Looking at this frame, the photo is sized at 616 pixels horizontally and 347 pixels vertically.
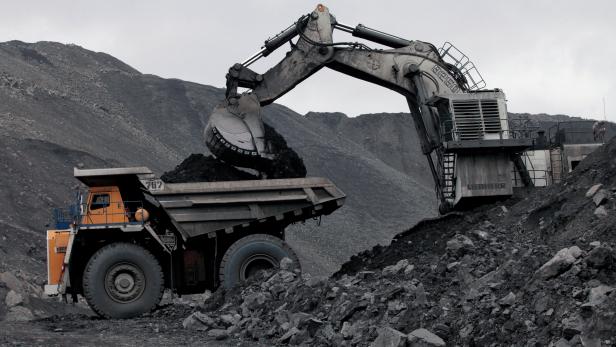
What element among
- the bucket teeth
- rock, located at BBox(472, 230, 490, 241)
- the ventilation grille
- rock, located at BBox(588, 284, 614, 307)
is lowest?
rock, located at BBox(588, 284, 614, 307)

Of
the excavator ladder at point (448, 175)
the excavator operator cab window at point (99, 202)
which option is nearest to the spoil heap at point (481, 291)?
the excavator ladder at point (448, 175)

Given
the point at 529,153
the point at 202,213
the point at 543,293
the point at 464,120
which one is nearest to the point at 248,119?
the point at 202,213

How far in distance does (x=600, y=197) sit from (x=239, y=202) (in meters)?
6.17

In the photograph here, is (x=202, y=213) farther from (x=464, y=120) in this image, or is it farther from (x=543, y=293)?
(x=543, y=293)

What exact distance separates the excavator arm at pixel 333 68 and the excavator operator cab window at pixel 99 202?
2494mm

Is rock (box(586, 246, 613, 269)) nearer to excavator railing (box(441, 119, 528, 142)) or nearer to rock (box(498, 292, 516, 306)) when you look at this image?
rock (box(498, 292, 516, 306))

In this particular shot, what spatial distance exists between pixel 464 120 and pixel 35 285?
10.5 m

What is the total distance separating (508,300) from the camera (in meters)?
9.44

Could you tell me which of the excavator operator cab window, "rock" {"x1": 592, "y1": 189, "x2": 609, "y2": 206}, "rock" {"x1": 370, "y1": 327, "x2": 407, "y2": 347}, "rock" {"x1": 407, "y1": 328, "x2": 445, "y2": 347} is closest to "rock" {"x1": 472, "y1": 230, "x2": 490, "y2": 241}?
"rock" {"x1": 592, "y1": 189, "x2": 609, "y2": 206}

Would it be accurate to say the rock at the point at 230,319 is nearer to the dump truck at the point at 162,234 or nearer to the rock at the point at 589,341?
the dump truck at the point at 162,234

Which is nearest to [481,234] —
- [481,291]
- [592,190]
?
[592,190]

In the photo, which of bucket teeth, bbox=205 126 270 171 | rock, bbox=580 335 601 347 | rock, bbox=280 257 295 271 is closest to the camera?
rock, bbox=580 335 601 347

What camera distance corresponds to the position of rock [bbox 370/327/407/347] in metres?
9.67

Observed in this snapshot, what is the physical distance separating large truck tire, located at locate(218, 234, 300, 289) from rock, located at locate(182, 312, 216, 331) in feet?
7.46
